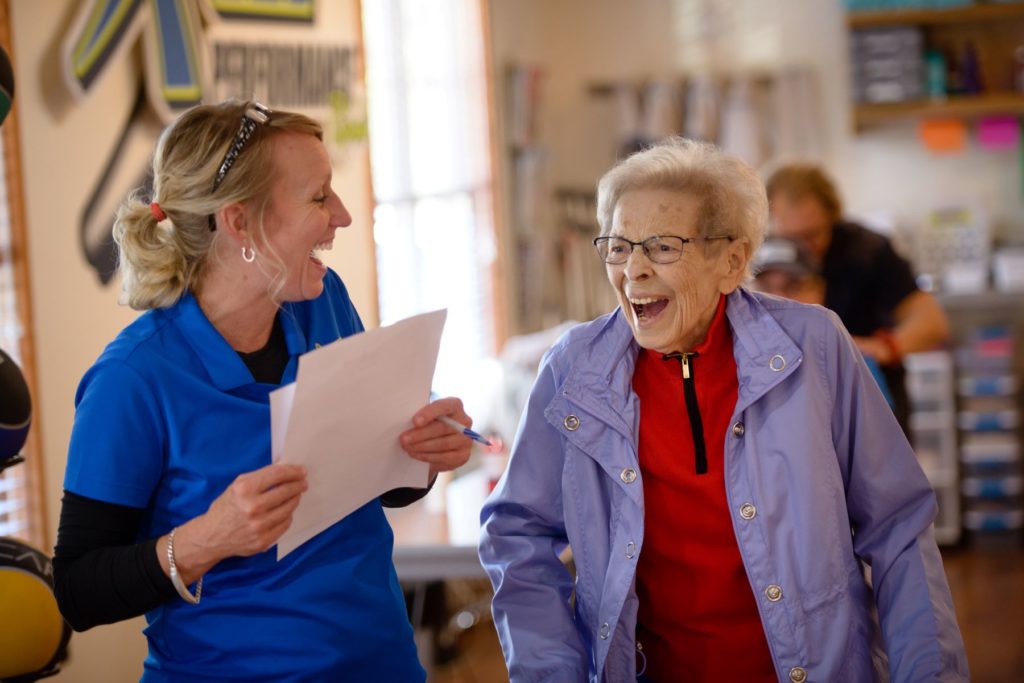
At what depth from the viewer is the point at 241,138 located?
163cm

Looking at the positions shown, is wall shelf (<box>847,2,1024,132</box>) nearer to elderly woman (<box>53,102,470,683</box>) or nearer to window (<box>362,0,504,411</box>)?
window (<box>362,0,504,411</box>)

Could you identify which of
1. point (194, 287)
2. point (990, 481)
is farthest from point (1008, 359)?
point (194, 287)

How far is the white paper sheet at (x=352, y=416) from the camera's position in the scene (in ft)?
4.98

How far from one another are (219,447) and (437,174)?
3.78 metres

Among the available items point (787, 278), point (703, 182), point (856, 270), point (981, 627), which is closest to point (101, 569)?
point (703, 182)

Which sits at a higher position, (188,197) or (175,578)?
(188,197)

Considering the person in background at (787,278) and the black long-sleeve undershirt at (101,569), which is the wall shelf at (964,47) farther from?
the black long-sleeve undershirt at (101,569)

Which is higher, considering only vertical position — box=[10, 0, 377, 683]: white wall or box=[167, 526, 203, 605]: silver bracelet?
box=[10, 0, 377, 683]: white wall

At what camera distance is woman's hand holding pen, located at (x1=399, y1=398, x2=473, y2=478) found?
173 cm

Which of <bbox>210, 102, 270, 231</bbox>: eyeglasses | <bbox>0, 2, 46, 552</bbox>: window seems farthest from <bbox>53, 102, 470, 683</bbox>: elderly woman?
<bbox>0, 2, 46, 552</bbox>: window

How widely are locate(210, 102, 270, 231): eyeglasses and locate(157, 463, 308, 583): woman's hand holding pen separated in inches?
15.3

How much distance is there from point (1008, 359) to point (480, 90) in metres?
2.82

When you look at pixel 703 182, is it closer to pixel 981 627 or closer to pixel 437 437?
pixel 437 437

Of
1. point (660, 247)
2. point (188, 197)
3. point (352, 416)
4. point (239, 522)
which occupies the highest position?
point (188, 197)
